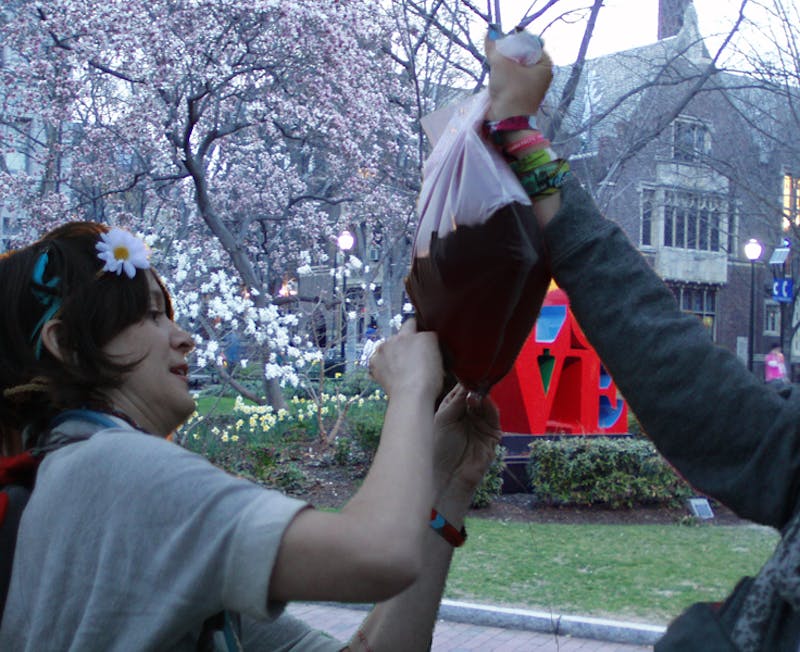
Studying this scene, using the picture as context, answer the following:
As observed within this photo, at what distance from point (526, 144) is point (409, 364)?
0.38 meters

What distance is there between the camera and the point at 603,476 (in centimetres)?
1023

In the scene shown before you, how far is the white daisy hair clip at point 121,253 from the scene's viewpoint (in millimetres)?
1600

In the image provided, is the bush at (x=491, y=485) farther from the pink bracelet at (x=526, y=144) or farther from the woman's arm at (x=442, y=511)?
the pink bracelet at (x=526, y=144)

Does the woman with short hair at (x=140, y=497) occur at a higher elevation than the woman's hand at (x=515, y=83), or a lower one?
lower

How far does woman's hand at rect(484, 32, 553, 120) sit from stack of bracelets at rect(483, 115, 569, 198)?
1 cm

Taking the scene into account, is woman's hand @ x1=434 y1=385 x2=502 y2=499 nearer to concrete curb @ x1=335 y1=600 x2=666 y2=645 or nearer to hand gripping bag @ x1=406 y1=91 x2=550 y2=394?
hand gripping bag @ x1=406 y1=91 x2=550 y2=394

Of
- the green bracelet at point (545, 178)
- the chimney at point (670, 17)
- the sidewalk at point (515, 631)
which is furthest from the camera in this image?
the chimney at point (670, 17)

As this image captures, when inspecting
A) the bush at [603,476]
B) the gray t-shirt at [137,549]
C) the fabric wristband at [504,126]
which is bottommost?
the bush at [603,476]

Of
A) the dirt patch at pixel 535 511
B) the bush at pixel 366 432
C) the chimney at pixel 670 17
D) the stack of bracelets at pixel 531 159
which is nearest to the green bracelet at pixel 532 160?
the stack of bracelets at pixel 531 159

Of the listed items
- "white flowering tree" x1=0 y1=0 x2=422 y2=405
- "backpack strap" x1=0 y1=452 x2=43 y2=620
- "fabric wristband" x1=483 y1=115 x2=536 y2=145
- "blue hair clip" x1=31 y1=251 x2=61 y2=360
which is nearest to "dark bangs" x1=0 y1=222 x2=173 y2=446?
"blue hair clip" x1=31 y1=251 x2=61 y2=360

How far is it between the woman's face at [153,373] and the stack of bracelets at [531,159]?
0.72 meters

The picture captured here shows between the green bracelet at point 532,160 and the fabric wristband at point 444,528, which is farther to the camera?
the fabric wristband at point 444,528

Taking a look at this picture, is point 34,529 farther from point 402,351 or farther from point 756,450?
point 756,450

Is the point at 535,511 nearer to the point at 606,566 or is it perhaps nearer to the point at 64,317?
the point at 606,566
